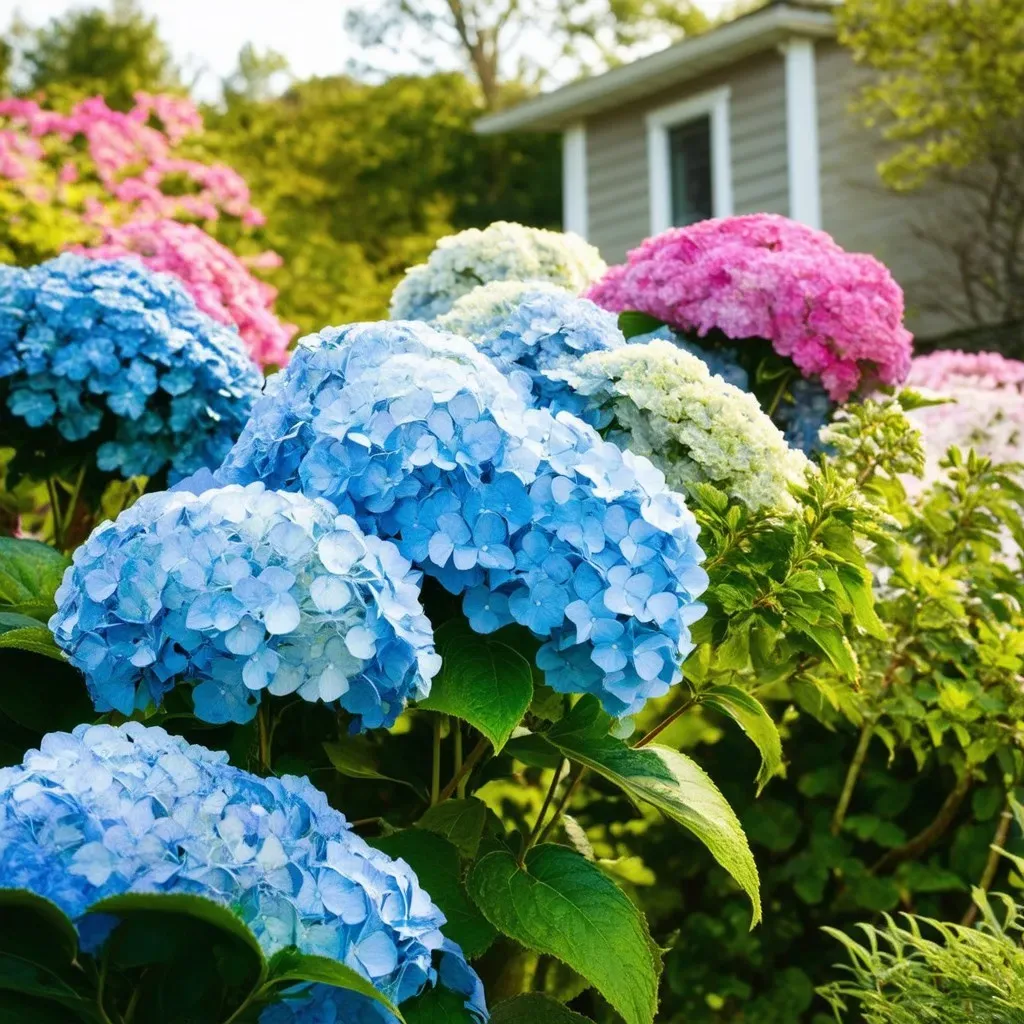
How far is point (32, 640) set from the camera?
60.7 inches

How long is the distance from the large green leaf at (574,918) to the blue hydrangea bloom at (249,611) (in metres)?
0.28

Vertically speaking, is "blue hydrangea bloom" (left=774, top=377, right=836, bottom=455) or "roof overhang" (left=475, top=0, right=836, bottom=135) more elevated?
"roof overhang" (left=475, top=0, right=836, bottom=135)

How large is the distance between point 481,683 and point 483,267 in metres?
1.86

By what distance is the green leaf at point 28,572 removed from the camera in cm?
192

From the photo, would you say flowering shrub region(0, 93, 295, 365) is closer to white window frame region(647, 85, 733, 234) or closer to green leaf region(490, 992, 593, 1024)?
green leaf region(490, 992, 593, 1024)

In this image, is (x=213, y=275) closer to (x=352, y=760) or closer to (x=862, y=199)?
(x=352, y=760)

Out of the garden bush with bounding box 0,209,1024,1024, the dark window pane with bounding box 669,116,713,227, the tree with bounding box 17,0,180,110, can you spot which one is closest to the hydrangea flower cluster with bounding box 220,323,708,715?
the garden bush with bounding box 0,209,1024,1024

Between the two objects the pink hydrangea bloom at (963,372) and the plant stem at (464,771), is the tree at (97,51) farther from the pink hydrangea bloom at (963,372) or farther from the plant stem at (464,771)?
the plant stem at (464,771)

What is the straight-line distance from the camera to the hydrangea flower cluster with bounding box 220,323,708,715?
142 centimetres

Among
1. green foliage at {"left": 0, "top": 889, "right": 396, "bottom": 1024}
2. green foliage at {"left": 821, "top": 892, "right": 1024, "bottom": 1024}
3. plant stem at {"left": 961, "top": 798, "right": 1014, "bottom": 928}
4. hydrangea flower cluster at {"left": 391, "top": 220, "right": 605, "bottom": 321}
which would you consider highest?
hydrangea flower cluster at {"left": 391, "top": 220, "right": 605, "bottom": 321}

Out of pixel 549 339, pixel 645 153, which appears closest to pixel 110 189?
pixel 549 339

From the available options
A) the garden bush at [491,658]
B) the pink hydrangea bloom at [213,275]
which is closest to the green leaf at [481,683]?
the garden bush at [491,658]

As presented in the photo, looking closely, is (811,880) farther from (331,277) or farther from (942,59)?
(942,59)

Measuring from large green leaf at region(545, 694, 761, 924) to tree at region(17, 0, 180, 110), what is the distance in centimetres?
2273
